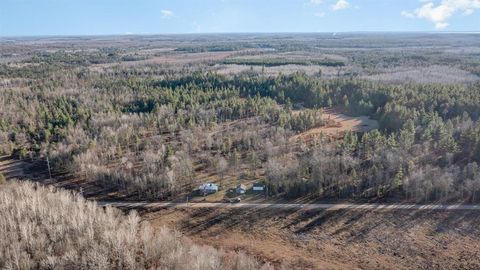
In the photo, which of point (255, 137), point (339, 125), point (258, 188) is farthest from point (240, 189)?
point (339, 125)

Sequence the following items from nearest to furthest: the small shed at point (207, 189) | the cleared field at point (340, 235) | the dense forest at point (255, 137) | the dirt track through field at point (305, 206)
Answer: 1. the cleared field at point (340, 235)
2. the dirt track through field at point (305, 206)
3. the dense forest at point (255, 137)
4. the small shed at point (207, 189)

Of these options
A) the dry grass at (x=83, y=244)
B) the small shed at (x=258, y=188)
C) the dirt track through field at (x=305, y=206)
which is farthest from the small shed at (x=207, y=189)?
the dry grass at (x=83, y=244)

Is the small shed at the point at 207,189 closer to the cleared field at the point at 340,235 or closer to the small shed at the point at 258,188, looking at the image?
the cleared field at the point at 340,235

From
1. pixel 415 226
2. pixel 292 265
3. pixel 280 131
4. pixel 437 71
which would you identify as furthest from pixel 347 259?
pixel 437 71

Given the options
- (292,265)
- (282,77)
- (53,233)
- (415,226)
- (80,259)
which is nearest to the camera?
(80,259)

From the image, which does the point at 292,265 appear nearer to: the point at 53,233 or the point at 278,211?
the point at 278,211

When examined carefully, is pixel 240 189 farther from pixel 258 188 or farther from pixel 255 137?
pixel 255 137

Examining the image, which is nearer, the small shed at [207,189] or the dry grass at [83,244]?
the dry grass at [83,244]

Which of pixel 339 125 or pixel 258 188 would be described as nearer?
pixel 258 188
